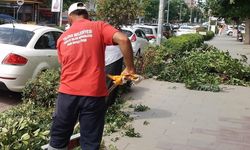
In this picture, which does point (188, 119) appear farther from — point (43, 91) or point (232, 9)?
point (232, 9)

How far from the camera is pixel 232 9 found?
113ft

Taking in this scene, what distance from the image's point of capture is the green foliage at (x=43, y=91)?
24.8 ft

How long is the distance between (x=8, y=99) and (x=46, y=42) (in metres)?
1.42

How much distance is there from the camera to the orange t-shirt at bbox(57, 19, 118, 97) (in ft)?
13.2

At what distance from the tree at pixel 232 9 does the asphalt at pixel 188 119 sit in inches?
906

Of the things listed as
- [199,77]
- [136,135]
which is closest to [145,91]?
[199,77]

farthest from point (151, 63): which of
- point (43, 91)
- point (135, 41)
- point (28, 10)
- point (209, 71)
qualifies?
point (28, 10)

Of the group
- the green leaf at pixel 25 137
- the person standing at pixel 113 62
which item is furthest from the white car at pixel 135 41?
the green leaf at pixel 25 137

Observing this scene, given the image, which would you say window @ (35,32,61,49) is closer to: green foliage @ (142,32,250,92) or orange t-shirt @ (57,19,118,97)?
green foliage @ (142,32,250,92)

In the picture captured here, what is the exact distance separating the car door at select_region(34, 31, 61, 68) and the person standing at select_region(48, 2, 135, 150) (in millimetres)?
5243

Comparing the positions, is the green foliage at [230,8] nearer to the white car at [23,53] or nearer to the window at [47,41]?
the window at [47,41]

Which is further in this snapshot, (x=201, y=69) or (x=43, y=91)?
(x=201, y=69)

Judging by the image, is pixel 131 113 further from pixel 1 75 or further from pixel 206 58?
pixel 206 58

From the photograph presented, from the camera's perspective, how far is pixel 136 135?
6.48 m
